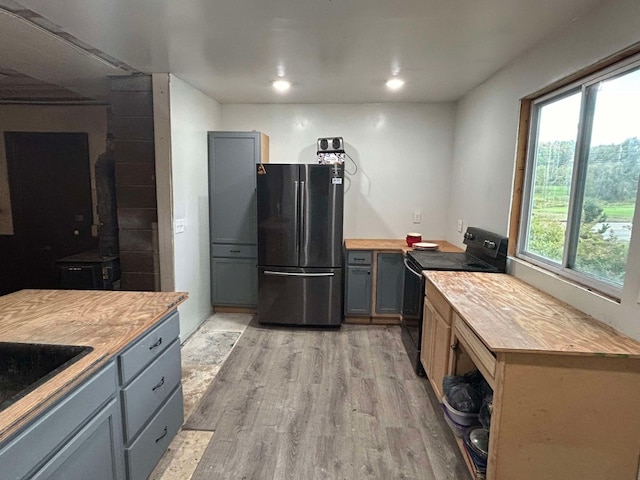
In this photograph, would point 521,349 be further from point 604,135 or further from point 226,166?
point 226,166

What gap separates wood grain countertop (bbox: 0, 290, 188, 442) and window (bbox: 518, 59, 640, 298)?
7.17 feet

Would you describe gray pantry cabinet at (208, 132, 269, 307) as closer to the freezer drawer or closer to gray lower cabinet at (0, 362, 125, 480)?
the freezer drawer

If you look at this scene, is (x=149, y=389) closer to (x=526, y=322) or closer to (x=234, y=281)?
(x=526, y=322)

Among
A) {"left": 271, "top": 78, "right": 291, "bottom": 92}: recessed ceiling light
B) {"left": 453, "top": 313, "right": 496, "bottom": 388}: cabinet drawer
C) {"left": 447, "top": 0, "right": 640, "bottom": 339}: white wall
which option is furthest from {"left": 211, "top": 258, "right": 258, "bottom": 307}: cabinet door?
{"left": 453, "top": 313, "right": 496, "bottom": 388}: cabinet drawer

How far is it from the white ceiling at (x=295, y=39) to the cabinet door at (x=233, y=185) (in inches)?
24.9

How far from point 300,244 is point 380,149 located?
→ 149 cm

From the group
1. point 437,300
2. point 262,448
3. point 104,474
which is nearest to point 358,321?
point 437,300

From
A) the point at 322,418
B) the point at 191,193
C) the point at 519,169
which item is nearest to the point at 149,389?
the point at 322,418

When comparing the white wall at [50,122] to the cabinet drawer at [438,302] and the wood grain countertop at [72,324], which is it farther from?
the cabinet drawer at [438,302]

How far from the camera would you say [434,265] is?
9.29 feet

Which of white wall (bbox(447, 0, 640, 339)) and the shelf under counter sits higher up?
white wall (bbox(447, 0, 640, 339))

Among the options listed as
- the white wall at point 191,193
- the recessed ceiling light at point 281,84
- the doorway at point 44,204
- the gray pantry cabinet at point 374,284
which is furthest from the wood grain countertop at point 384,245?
the doorway at point 44,204

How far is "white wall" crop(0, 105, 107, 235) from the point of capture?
3.92 m

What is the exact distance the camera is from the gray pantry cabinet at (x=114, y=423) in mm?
1038
